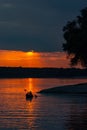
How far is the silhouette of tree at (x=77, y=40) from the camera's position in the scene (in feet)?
248

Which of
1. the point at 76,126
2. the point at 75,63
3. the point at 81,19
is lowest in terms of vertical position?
the point at 76,126

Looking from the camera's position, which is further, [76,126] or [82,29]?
[82,29]

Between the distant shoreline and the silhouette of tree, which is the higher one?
the silhouette of tree

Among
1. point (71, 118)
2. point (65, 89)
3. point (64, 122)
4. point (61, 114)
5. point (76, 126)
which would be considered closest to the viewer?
point (76, 126)

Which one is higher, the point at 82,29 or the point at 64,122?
the point at 82,29

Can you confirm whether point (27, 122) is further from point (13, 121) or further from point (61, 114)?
point (61, 114)

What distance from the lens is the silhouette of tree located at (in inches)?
2980

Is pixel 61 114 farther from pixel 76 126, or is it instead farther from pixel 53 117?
pixel 76 126

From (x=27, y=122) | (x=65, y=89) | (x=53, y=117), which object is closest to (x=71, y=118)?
(x=53, y=117)

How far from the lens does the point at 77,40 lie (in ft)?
250

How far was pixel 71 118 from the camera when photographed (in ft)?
112

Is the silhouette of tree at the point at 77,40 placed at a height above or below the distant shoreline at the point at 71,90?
above

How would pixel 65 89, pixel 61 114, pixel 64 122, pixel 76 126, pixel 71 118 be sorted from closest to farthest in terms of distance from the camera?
pixel 76 126 < pixel 64 122 < pixel 71 118 < pixel 61 114 < pixel 65 89

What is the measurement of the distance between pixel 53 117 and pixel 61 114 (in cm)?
244
